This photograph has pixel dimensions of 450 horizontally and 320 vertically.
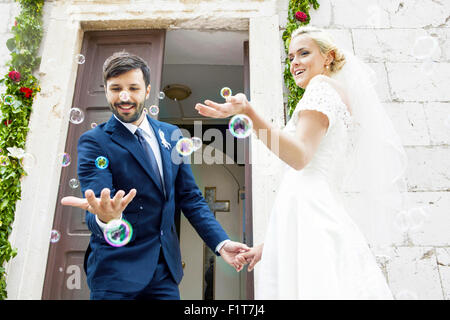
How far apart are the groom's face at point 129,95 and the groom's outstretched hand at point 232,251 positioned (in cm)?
96

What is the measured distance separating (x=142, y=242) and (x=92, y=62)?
2620mm

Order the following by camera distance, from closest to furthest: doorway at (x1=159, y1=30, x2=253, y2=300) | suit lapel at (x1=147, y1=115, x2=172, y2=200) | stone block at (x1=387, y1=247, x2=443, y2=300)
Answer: suit lapel at (x1=147, y1=115, x2=172, y2=200)
stone block at (x1=387, y1=247, x2=443, y2=300)
doorway at (x1=159, y1=30, x2=253, y2=300)

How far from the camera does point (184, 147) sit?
2.26 metres

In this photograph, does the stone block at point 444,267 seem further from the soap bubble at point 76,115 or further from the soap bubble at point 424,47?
the soap bubble at point 76,115

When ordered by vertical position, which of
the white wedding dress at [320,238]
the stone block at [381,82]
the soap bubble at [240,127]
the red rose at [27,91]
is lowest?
the white wedding dress at [320,238]

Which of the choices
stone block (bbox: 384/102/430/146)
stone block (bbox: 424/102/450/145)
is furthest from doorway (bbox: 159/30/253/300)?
stone block (bbox: 424/102/450/145)

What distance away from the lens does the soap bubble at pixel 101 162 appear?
6.40 ft

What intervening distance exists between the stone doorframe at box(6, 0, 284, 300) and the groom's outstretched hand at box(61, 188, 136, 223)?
1678 mm

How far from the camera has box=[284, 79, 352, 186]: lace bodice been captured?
162 centimetres

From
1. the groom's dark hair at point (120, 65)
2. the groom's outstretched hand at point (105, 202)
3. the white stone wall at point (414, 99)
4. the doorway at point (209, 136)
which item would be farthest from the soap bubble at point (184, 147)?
the white stone wall at point (414, 99)

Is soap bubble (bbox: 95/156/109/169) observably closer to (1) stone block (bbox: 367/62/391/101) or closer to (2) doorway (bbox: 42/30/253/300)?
(2) doorway (bbox: 42/30/253/300)

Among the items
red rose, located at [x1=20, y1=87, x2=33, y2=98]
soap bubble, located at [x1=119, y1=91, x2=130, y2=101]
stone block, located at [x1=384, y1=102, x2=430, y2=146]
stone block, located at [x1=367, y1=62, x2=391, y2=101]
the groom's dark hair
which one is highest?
stone block, located at [x1=367, y1=62, x2=391, y2=101]

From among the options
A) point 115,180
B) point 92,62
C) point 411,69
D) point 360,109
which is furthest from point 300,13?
Result: point 115,180

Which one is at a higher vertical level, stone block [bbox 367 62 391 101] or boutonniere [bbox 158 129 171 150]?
stone block [bbox 367 62 391 101]
